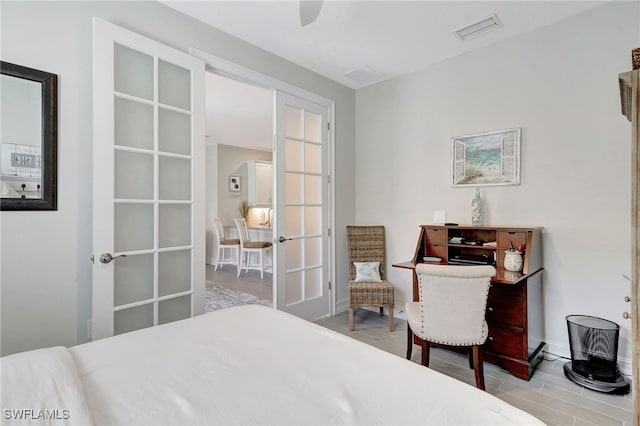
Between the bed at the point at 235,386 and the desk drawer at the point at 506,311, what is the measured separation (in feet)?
5.34

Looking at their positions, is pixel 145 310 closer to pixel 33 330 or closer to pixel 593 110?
pixel 33 330

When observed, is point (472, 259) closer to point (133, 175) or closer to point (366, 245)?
point (366, 245)

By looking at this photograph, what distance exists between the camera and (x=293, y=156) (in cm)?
339

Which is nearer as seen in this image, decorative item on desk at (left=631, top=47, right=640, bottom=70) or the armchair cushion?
decorative item on desk at (left=631, top=47, right=640, bottom=70)

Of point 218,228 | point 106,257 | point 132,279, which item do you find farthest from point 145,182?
point 218,228

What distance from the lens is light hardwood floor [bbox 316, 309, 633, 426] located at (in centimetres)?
188

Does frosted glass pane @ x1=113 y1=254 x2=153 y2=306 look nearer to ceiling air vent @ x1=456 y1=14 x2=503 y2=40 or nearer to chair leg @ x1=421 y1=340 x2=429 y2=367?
chair leg @ x1=421 y1=340 x2=429 y2=367

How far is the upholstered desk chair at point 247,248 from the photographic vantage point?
19.1ft

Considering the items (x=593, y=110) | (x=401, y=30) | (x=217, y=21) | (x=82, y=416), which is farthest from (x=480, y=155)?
(x=82, y=416)

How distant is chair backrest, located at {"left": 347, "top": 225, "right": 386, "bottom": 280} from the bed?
235 centimetres

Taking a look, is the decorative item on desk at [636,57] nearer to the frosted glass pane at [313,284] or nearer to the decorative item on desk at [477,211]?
the decorative item on desk at [477,211]

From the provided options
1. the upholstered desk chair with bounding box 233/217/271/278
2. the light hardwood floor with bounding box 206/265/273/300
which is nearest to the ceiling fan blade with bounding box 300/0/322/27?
the light hardwood floor with bounding box 206/265/273/300

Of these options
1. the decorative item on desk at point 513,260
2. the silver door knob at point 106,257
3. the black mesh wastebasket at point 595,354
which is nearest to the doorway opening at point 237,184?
the silver door knob at point 106,257

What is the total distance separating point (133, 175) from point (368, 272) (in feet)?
8.02
